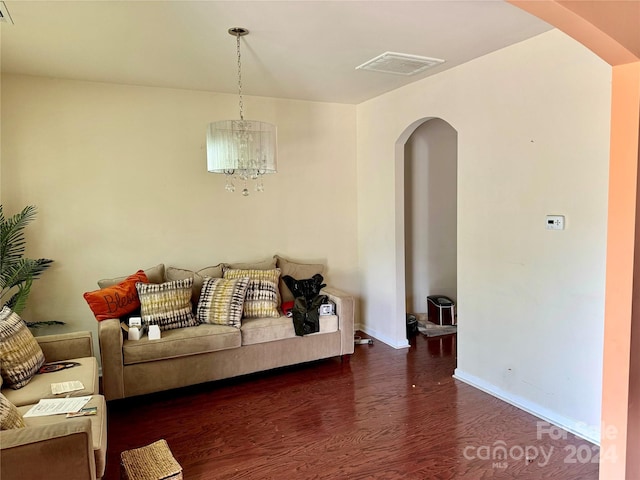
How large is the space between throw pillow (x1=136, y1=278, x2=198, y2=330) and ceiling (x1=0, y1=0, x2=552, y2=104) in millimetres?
1741

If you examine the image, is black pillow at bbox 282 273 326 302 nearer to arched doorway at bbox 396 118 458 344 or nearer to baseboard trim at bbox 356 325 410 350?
baseboard trim at bbox 356 325 410 350

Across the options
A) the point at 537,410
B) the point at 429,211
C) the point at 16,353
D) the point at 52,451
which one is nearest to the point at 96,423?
the point at 52,451

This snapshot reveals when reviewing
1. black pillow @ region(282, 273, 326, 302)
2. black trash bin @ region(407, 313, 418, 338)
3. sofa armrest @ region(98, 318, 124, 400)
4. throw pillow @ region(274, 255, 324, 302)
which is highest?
throw pillow @ region(274, 255, 324, 302)

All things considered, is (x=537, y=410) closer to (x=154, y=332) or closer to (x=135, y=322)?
(x=154, y=332)

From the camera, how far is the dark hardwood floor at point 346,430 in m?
2.49

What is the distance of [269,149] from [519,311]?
2129 mm

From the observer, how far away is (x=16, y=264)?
3.51 metres

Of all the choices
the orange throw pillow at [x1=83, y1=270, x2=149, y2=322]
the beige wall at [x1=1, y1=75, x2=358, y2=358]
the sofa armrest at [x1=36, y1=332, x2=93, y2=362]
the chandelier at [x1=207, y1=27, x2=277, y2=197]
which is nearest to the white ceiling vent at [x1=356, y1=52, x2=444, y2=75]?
the chandelier at [x1=207, y1=27, x2=277, y2=197]

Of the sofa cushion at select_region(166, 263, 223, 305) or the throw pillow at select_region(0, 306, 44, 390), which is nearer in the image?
the throw pillow at select_region(0, 306, 44, 390)

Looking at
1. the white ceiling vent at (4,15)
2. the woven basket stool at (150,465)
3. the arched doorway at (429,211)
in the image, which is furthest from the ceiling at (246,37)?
the woven basket stool at (150,465)

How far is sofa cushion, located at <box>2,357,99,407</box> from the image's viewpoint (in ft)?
7.86

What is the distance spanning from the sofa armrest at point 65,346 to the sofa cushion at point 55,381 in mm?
87

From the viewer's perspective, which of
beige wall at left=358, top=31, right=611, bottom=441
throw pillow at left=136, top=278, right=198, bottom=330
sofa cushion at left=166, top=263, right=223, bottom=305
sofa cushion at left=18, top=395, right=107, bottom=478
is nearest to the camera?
sofa cushion at left=18, top=395, right=107, bottom=478

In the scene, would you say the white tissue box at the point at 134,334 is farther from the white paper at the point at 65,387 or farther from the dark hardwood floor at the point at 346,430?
the white paper at the point at 65,387
